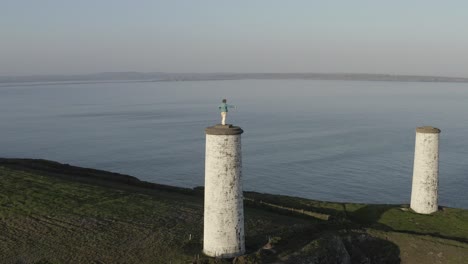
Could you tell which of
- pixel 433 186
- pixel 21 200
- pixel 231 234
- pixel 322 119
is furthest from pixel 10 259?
pixel 322 119

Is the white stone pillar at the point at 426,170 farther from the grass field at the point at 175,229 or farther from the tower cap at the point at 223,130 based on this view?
the tower cap at the point at 223,130

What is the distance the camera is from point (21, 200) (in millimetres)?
30484

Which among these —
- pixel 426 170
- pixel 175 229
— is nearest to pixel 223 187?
pixel 175 229

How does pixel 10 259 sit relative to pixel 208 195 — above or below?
below

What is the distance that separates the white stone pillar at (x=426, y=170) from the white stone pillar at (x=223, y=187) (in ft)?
62.5

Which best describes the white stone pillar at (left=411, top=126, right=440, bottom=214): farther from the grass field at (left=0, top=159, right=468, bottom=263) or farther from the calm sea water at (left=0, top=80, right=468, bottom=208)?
the calm sea water at (left=0, top=80, right=468, bottom=208)

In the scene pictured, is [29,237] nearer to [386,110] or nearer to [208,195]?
[208,195]

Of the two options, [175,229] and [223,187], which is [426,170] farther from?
[223,187]

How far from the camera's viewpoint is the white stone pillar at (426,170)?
34375mm

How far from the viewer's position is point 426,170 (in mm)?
34781

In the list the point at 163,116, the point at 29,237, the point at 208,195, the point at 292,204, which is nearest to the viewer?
the point at 208,195

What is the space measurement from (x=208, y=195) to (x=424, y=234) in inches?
649

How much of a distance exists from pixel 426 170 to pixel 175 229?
19.3m

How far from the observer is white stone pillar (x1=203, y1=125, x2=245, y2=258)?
68.0 feet
